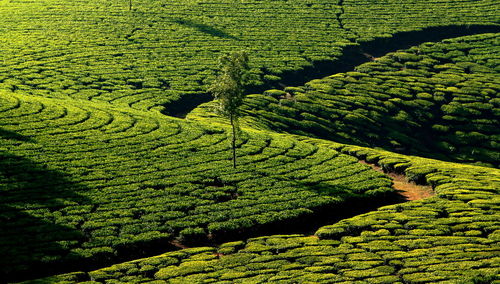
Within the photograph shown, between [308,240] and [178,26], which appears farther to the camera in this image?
[178,26]

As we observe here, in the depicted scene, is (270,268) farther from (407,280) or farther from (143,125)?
(143,125)

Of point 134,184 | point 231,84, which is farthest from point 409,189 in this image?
point 134,184

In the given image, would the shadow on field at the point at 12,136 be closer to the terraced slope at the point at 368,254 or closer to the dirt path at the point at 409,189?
the terraced slope at the point at 368,254

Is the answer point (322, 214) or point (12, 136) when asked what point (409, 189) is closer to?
point (322, 214)

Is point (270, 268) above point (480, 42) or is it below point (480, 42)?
below

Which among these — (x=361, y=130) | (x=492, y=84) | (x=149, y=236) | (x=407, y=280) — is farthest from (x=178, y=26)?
(x=407, y=280)

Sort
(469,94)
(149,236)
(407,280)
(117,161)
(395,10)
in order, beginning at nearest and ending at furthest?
(407,280)
(149,236)
(117,161)
(469,94)
(395,10)

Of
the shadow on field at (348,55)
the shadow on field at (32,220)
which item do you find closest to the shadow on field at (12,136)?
the shadow on field at (32,220)
